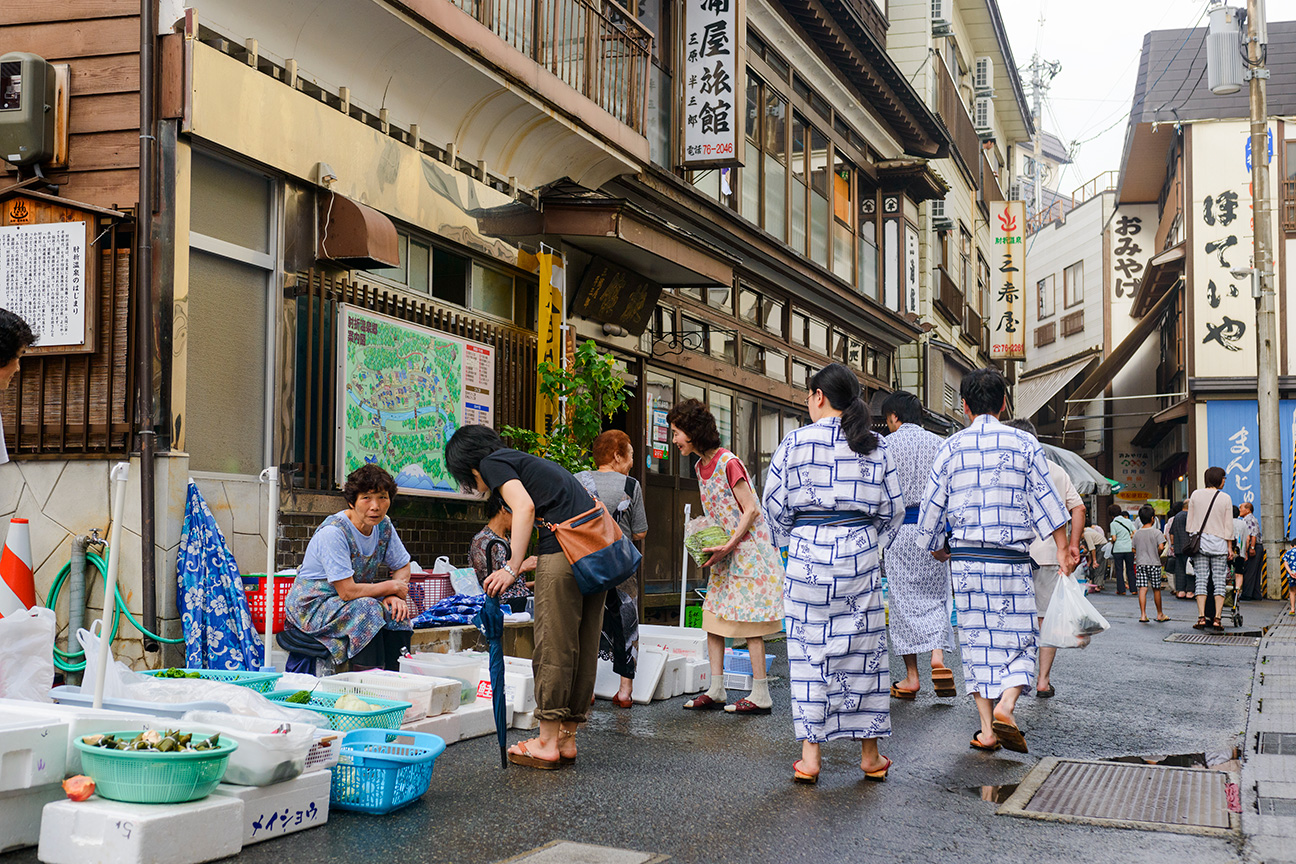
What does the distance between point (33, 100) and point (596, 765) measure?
206 inches

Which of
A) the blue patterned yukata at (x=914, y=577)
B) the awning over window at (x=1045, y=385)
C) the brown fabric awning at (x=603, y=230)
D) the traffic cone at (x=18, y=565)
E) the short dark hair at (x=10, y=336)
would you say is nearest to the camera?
the short dark hair at (x=10, y=336)

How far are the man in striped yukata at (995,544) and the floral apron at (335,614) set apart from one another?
315 centimetres

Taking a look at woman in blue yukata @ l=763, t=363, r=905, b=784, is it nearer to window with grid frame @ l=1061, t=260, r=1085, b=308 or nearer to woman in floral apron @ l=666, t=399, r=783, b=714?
woman in floral apron @ l=666, t=399, r=783, b=714

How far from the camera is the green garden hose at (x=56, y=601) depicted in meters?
7.06

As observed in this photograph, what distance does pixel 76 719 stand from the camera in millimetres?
4191

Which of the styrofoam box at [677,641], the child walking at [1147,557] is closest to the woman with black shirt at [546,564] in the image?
the styrofoam box at [677,641]

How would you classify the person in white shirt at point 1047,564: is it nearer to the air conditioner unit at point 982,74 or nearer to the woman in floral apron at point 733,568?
the woman in floral apron at point 733,568

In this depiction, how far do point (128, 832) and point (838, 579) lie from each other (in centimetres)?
320

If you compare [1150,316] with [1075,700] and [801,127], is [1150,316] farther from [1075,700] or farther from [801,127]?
[1075,700]

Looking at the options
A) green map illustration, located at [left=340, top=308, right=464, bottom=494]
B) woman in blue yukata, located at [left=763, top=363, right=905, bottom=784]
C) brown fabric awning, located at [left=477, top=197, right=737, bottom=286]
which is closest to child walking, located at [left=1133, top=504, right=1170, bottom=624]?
brown fabric awning, located at [left=477, top=197, right=737, bottom=286]

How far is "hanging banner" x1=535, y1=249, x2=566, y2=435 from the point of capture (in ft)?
38.0

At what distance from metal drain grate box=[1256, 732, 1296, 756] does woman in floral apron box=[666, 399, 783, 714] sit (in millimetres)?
2786

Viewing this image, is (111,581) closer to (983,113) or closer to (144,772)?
(144,772)

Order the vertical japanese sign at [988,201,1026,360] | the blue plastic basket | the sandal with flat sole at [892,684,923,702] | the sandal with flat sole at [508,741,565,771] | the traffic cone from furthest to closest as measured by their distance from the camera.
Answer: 1. the vertical japanese sign at [988,201,1026,360]
2. the sandal with flat sole at [892,684,923,702]
3. the traffic cone
4. the sandal with flat sole at [508,741,565,771]
5. the blue plastic basket
